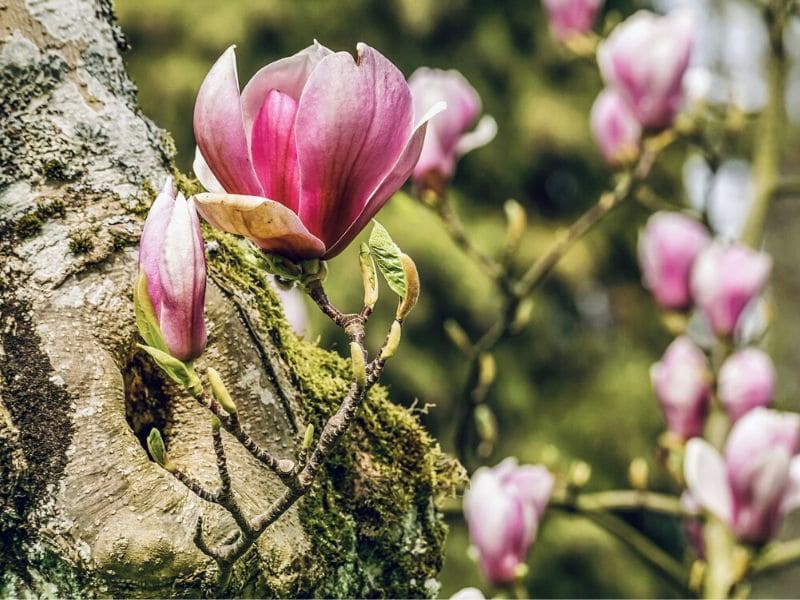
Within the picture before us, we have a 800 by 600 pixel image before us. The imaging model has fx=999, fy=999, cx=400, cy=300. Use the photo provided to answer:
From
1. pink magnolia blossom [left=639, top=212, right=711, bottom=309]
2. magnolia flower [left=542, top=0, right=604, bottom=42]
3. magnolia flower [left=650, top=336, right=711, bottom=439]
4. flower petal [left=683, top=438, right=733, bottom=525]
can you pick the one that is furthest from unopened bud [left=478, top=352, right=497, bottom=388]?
magnolia flower [left=542, top=0, right=604, bottom=42]

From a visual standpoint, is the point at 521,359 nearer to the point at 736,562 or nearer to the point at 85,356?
the point at 736,562

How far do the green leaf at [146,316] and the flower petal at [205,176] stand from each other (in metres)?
0.08

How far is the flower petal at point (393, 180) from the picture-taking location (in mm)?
532

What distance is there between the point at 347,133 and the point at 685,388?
1099mm

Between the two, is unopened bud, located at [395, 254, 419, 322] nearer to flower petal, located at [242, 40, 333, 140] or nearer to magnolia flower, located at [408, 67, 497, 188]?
flower petal, located at [242, 40, 333, 140]

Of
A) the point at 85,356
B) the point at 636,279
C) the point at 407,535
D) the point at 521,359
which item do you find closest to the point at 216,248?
the point at 85,356

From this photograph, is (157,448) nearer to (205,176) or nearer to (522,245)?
(205,176)

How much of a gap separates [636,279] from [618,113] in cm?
343

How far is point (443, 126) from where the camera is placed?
4.83 feet

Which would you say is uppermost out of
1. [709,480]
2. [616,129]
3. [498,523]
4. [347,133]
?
[347,133]

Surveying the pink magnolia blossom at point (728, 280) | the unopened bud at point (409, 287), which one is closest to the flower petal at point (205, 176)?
the unopened bud at point (409, 287)

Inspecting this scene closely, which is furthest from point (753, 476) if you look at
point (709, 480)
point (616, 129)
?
point (616, 129)

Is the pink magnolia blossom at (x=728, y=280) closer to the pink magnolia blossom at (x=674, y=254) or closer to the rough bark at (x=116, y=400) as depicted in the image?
the pink magnolia blossom at (x=674, y=254)

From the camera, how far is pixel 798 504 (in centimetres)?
126
